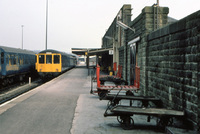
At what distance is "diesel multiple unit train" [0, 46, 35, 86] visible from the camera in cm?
1700

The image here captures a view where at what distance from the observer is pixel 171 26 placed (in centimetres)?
704

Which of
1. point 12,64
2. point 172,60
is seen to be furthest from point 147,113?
point 12,64

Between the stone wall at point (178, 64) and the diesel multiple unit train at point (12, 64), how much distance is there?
474 inches

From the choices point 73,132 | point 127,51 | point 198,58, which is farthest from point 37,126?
point 127,51

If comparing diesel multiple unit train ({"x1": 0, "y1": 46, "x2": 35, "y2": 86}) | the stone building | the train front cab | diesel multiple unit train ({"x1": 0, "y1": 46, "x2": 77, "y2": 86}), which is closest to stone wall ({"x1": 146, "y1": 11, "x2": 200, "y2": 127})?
the stone building

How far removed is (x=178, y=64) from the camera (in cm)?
644

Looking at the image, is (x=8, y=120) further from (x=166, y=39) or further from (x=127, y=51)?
(x=127, y=51)

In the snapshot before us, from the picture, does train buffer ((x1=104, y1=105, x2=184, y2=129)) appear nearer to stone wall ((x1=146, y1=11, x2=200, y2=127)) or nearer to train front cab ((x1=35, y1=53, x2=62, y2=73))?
stone wall ((x1=146, y1=11, x2=200, y2=127))

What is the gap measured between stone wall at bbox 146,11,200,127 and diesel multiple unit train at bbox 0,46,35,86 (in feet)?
39.5

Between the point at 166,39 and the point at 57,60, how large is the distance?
56.8 feet

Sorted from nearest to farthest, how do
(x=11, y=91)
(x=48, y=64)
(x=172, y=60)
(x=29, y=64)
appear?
(x=172, y=60) → (x=11, y=91) → (x=48, y=64) → (x=29, y=64)

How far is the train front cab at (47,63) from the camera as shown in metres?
23.3

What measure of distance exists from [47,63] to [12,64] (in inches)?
194

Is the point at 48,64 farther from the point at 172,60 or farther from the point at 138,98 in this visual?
the point at 172,60
